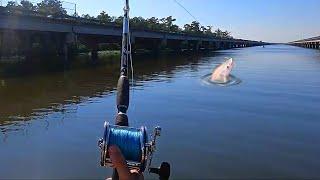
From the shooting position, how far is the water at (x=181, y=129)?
11258mm

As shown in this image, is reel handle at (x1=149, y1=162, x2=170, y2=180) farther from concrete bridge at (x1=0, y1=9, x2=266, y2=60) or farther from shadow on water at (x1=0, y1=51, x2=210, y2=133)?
concrete bridge at (x1=0, y1=9, x2=266, y2=60)

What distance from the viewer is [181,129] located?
51.4 feet

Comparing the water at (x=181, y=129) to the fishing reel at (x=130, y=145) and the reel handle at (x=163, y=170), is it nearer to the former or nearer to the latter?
the reel handle at (x=163, y=170)

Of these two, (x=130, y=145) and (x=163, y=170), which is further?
(x=163, y=170)

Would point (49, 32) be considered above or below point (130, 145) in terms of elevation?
above

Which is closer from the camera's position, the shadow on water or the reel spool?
the reel spool

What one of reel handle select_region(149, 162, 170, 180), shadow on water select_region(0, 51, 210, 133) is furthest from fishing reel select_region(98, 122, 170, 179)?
shadow on water select_region(0, 51, 210, 133)

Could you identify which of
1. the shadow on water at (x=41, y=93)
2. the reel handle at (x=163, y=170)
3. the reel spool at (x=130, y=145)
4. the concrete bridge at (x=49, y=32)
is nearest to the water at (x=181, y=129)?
the shadow on water at (x=41, y=93)

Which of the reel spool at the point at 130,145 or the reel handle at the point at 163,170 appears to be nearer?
the reel spool at the point at 130,145

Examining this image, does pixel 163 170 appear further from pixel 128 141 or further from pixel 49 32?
pixel 49 32

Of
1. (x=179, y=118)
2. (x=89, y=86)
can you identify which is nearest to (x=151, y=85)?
(x=89, y=86)

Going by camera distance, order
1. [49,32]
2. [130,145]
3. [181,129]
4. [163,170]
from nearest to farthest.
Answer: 1. [130,145]
2. [163,170]
3. [181,129]
4. [49,32]

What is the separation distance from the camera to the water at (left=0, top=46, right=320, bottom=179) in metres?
11.3

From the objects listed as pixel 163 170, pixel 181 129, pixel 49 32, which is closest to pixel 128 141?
pixel 163 170
